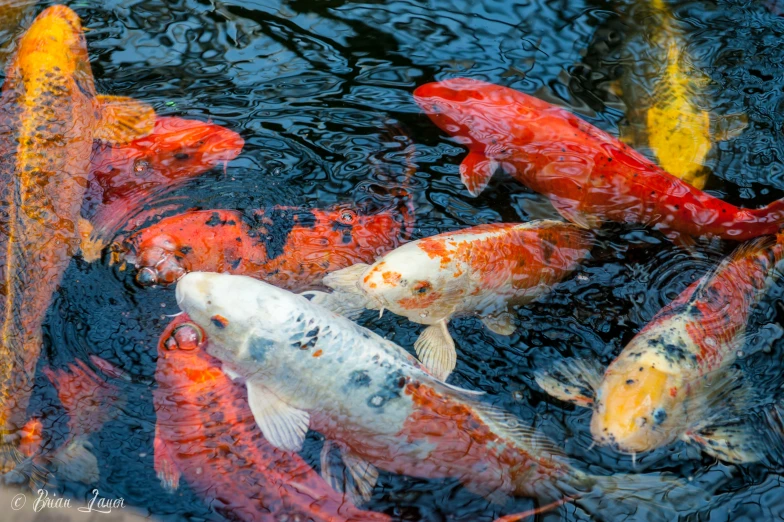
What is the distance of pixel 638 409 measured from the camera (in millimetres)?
3297

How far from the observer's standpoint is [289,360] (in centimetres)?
331

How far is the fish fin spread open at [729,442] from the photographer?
333 cm

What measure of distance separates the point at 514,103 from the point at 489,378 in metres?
2.02

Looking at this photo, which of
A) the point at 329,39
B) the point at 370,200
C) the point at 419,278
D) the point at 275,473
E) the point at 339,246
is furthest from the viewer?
the point at 329,39

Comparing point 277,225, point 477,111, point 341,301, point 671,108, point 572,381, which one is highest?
point 671,108

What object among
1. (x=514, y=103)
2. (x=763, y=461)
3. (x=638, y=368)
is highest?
(x=514, y=103)

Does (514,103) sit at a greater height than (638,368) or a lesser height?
greater

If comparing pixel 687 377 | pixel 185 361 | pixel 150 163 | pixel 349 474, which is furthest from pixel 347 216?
pixel 687 377

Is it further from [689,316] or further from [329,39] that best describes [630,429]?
[329,39]

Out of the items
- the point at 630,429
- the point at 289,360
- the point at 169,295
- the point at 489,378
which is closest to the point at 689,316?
the point at 630,429

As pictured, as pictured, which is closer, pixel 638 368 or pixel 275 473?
pixel 275 473

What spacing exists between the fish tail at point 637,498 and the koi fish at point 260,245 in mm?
1801

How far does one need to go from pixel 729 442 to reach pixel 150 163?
3.87 metres

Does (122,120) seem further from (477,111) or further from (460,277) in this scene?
(460,277)
